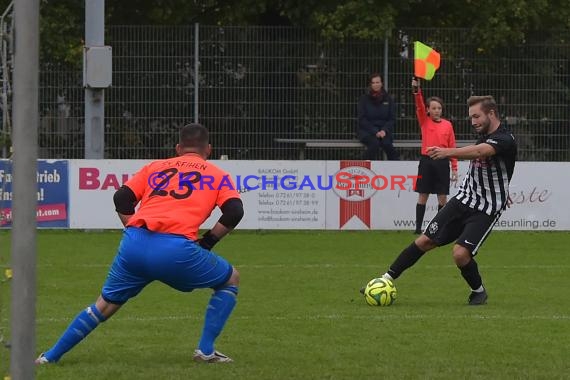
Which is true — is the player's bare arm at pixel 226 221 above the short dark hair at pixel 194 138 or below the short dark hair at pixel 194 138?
below

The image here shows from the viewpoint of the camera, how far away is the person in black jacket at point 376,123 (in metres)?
21.8

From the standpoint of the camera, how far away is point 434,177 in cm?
1958

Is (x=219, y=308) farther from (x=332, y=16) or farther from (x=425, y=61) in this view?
(x=332, y=16)

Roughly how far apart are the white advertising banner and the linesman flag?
10.5 feet

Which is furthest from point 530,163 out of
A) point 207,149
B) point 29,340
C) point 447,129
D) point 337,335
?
point 29,340

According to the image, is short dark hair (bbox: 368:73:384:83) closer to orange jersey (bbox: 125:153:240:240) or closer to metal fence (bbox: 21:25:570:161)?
metal fence (bbox: 21:25:570:161)

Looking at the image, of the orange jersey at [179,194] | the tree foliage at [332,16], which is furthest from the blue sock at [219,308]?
the tree foliage at [332,16]

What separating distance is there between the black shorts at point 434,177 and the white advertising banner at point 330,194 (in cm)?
82

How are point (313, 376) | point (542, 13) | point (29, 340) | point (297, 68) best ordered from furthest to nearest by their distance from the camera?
point (542, 13) → point (297, 68) → point (313, 376) → point (29, 340)

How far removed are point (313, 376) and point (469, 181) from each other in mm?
3858

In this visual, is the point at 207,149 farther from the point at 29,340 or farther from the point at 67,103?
the point at 67,103

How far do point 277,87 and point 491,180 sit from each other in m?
11.2

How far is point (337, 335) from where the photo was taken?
9.76 m

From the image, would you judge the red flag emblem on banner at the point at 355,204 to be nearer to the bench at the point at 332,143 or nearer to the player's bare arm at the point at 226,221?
the bench at the point at 332,143
